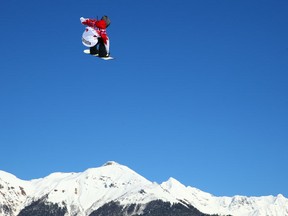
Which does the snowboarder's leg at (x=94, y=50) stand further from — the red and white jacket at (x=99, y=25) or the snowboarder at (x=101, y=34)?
the red and white jacket at (x=99, y=25)

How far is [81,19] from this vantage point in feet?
130

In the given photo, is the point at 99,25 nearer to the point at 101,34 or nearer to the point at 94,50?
the point at 101,34

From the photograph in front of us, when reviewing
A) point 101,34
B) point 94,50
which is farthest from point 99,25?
point 94,50

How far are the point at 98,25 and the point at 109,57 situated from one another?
2.21 m

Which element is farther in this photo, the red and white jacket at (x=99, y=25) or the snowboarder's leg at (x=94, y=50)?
the snowboarder's leg at (x=94, y=50)

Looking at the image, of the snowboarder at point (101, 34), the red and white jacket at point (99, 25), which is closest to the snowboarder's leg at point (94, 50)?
the snowboarder at point (101, 34)

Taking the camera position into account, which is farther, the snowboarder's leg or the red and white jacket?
the snowboarder's leg

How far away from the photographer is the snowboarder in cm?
4031

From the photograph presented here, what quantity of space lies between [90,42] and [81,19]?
1.60m

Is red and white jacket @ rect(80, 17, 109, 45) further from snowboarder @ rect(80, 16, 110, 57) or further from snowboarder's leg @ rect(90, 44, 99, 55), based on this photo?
snowboarder's leg @ rect(90, 44, 99, 55)

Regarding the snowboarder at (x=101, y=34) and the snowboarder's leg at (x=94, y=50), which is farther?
the snowboarder's leg at (x=94, y=50)

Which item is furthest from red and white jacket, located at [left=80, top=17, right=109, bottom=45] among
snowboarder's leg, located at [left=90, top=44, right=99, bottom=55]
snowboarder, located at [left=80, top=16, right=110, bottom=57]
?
snowboarder's leg, located at [left=90, top=44, right=99, bottom=55]

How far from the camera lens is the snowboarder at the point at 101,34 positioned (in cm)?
4031

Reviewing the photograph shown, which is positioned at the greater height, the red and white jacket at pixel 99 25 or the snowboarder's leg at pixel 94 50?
the red and white jacket at pixel 99 25
